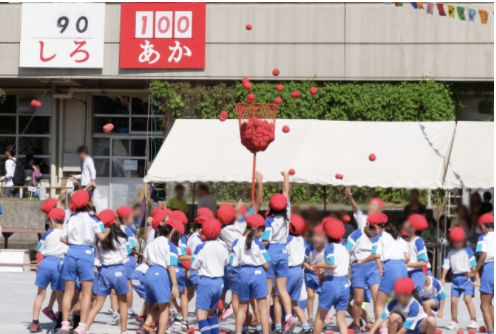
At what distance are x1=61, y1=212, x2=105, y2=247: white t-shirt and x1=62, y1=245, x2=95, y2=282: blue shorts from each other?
0.08 meters

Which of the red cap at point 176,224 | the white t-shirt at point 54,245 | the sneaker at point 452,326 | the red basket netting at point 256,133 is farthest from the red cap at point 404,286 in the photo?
the red basket netting at point 256,133

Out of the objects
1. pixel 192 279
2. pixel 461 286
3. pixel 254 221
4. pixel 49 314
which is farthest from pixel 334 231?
pixel 49 314

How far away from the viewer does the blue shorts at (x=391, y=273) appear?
9578 millimetres

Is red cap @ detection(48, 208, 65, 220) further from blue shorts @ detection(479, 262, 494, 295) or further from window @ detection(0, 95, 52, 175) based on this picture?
window @ detection(0, 95, 52, 175)

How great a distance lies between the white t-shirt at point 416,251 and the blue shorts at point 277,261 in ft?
5.15

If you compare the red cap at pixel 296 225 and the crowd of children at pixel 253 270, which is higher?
the red cap at pixel 296 225

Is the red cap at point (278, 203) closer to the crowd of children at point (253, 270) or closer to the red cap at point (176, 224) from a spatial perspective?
the crowd of children at point (253, 270)

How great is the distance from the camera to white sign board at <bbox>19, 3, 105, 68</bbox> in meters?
23.0

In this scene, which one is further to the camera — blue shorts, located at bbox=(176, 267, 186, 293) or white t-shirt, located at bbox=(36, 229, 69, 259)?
blue shorts, located at bbox=(176, 267, 186, 293)

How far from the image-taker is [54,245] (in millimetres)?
10258

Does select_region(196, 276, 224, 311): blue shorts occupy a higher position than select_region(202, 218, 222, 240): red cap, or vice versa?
select_region(202, 218, 222, 240): red cap

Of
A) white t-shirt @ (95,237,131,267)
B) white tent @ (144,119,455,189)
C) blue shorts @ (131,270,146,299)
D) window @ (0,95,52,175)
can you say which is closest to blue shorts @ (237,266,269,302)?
white t-shirt @ (95,237,131,267)

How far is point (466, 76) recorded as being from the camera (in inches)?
889

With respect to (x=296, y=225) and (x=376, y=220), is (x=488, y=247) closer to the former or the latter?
(x=376, y=220)
